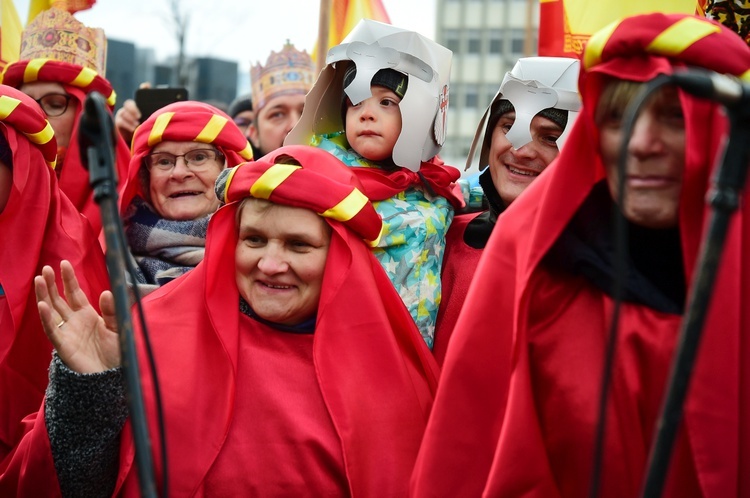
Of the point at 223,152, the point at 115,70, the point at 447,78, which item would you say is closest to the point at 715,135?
the point at 447,78

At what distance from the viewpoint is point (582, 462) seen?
7.86 ft

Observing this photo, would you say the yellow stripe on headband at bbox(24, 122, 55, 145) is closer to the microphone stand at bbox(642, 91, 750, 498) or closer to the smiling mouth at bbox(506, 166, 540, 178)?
the smiling mouth at bbox(506, 166, 540, 178)

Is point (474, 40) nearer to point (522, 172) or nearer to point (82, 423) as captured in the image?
point (522, 172)

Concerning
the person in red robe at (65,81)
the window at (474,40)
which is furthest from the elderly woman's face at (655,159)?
the window at (474,40)

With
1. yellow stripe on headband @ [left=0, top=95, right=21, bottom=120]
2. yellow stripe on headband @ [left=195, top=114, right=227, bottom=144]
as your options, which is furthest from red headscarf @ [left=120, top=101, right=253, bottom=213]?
yellow stripe on headband @ [left=0, top=95, right=21, bottom=120]

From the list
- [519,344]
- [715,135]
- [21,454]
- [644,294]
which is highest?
[715,135]

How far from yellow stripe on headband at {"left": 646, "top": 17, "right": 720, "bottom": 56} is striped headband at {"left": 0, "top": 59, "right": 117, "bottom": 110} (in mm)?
3542

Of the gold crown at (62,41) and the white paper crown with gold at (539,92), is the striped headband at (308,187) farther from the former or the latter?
the gold crown at (62,41)

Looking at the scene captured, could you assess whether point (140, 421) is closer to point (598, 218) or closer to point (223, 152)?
point (598, 218)

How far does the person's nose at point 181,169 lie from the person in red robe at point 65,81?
54 cm

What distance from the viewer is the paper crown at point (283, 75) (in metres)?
6.21

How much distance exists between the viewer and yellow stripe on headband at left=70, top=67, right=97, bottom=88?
5.04 m

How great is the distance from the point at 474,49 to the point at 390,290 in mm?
50505

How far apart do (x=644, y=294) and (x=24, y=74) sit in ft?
12.5
